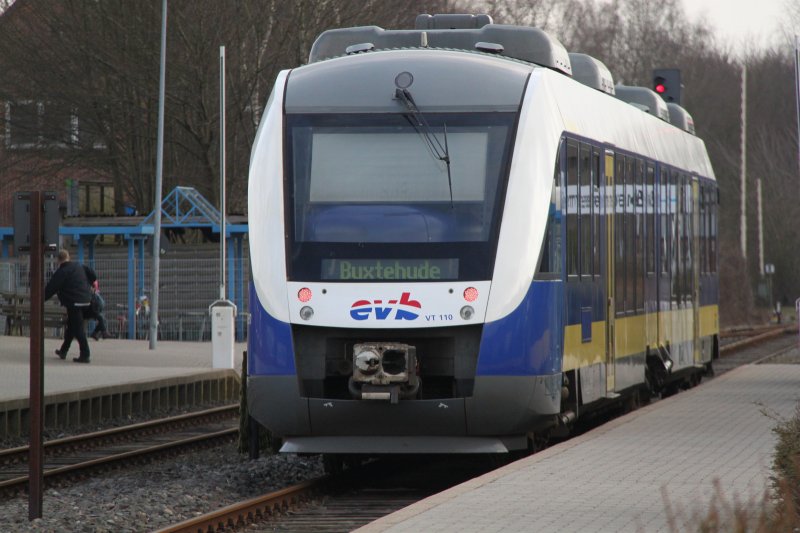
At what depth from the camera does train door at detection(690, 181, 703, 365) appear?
20.7 metres

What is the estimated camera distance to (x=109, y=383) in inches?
811

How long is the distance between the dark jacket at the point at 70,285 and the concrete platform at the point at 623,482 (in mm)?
10441

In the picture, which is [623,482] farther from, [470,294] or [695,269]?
[695,269]

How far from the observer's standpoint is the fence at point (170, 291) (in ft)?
118

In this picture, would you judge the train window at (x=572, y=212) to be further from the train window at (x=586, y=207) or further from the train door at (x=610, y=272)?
the train door at (x=610, y=272)

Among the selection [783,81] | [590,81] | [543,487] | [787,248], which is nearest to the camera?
[543,487]

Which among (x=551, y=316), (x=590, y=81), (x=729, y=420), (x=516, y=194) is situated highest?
(x=590, y=81)

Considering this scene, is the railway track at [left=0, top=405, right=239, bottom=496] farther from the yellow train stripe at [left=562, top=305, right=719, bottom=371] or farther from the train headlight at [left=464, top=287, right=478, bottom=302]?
the yellow train stripe at [left=562, top=305, right=719, bottom=371]

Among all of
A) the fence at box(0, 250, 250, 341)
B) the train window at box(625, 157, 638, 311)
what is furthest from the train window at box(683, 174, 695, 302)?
the fence at box(0, 250, 250, 341)

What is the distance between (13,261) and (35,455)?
26995mm

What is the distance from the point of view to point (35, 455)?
10805 mm

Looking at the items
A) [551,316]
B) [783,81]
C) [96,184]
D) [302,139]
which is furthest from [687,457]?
[783,81]

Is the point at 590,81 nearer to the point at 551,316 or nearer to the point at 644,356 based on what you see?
the point at 644,356

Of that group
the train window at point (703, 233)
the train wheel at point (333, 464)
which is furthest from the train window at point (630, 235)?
the train window at point (703, 233)
